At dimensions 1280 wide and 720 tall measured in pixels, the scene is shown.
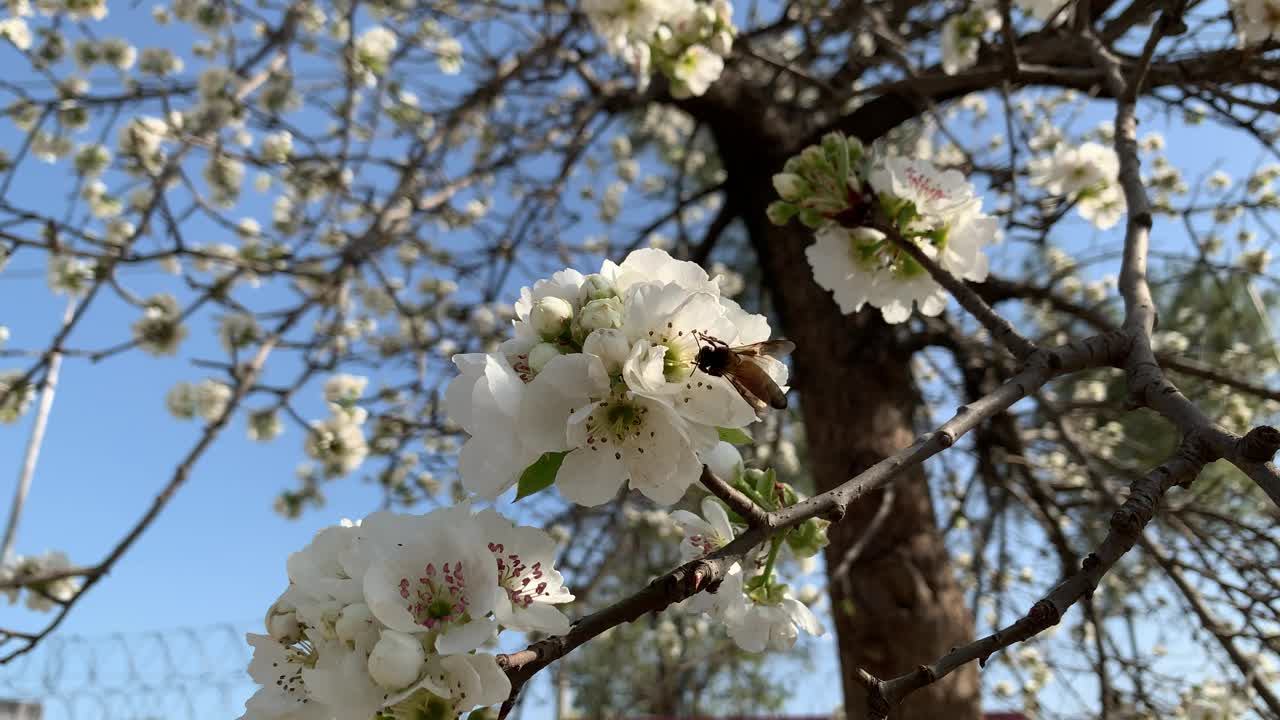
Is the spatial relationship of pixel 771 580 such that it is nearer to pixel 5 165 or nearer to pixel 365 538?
pixel 365 538

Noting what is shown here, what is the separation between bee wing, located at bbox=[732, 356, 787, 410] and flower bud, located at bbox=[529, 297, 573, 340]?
0.46 feet

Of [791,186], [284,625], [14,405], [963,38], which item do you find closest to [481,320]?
[14,405]

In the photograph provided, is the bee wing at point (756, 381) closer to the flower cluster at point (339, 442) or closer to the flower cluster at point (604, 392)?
the flower cluster at point (604, 392)

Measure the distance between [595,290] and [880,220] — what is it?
61cm

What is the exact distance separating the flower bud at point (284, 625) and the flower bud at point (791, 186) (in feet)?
2.68

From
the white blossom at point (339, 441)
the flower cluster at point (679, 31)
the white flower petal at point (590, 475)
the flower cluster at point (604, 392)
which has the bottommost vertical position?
the white flower petal at point (590, 475)

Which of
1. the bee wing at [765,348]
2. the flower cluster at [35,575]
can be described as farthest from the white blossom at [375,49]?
the bee wing at [765,348]

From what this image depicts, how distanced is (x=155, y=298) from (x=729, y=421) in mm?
2985

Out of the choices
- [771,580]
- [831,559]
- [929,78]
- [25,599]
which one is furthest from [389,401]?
[771,580]

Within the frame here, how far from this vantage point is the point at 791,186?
115cm

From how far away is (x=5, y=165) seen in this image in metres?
2.93

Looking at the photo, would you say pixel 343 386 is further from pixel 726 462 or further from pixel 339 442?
pixel 726 462

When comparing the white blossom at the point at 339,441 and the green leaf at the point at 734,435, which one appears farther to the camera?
the white blossom at the point at 339,441

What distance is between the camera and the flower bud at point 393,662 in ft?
1.85
